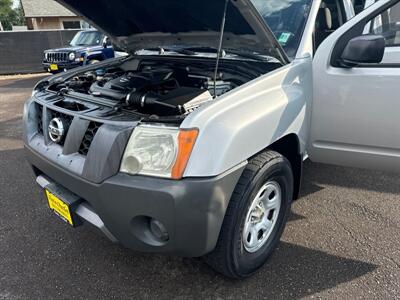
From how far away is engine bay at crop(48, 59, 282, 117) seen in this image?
7.40 ft

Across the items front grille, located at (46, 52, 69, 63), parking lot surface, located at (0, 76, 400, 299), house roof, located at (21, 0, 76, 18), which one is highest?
house roof, located at (21, 0, 76, 18)

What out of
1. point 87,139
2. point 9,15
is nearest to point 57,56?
point 87,139

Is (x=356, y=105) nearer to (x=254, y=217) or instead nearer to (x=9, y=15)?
(x=254, y=217)

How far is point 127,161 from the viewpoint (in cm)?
186

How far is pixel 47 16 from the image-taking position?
93.0 feet

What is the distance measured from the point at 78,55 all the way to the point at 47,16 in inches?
812

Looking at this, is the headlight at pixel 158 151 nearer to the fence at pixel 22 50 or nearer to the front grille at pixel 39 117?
the front grille at pixel 39 117

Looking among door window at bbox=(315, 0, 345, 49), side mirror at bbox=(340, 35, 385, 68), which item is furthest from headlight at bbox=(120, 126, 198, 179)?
door window at bbox=(315, 0, 345, 49)

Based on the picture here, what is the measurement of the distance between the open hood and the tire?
2.73 feet

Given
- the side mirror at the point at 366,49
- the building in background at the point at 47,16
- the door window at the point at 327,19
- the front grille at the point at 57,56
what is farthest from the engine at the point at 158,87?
the building in background at the point at 47,16

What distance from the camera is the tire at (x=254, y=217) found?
6.63ft

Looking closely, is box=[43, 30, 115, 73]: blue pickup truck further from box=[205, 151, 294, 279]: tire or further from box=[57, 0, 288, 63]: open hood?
box=[205, 151, 294, 279]: tire

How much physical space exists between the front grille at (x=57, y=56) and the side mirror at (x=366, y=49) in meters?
10.6

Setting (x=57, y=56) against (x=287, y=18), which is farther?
(x=57, y=56)
